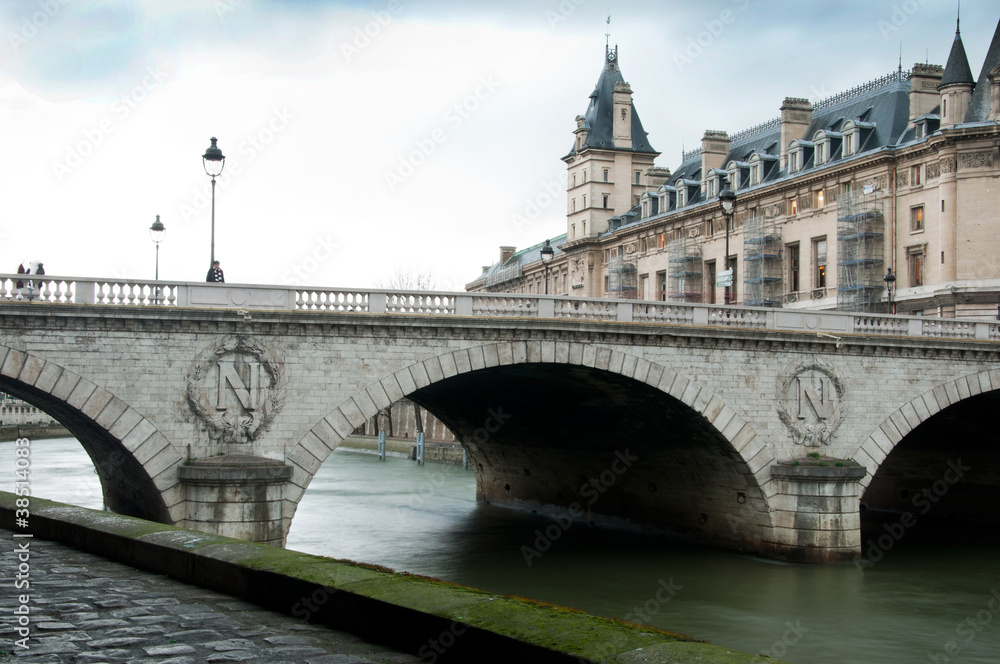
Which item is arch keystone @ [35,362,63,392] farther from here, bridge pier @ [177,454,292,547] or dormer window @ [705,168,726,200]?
dormer window @ [705,168,726,200]

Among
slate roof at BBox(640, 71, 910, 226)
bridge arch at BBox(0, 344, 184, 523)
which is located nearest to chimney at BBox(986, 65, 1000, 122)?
slate roof at BBox(640, 71, 910, 226)

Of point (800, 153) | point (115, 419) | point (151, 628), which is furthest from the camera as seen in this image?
point (800, 153)

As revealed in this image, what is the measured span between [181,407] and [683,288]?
47642mm

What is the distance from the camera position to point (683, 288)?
67.6 m

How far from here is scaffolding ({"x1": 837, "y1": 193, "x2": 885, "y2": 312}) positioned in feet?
171

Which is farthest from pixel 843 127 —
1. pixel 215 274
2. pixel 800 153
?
pixel 215 274

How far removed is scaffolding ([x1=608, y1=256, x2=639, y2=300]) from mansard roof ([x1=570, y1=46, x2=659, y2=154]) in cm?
962

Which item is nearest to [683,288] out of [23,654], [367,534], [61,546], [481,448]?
[481,448]

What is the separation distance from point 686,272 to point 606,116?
736 inches

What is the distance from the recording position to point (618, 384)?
101ft

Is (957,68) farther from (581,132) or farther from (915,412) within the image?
(581,132)

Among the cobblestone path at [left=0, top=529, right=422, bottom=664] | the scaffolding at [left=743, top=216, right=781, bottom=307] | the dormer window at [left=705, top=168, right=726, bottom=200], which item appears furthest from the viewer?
the dormer window at [left=705, top=168, right=726, bottom=200]

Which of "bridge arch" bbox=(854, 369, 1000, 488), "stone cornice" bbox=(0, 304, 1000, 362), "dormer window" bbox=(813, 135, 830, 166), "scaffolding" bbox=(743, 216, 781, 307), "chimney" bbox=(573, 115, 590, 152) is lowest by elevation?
"bridge arch" bbox=(854, 369, 1000, 488)

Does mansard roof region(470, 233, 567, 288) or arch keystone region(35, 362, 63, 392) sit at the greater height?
mansard roof region(470, 233, 567, 288)
